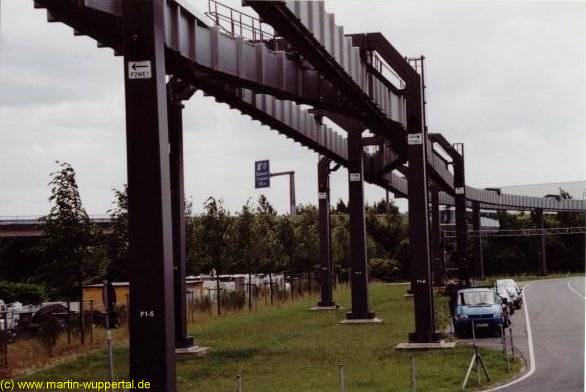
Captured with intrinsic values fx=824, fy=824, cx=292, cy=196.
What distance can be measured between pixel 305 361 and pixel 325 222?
2227 centimetres

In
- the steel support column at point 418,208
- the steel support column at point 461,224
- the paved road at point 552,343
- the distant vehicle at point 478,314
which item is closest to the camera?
the paved road at point 552,343

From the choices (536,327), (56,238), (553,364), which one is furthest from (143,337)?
(536,327)

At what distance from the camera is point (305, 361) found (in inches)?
969

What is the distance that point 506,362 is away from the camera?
22.7m

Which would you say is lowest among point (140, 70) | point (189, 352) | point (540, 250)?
point (189, 352)

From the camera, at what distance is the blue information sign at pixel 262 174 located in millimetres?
75062

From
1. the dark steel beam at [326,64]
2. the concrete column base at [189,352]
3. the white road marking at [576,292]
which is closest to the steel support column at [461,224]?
the white road marking at [576,292]

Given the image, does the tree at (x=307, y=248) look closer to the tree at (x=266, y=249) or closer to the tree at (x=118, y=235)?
the tree at (x=266, y=249)

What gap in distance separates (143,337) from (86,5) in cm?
715

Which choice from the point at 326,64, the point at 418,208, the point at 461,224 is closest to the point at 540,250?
the point at 461,224

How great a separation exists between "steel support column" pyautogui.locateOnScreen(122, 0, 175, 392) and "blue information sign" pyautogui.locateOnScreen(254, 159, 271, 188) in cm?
6140

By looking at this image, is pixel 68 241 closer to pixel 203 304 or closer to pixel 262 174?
pixel 203 304

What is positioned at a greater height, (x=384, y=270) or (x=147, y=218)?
(x=147, y=218)

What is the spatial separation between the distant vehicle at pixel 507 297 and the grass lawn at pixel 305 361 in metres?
5.88
